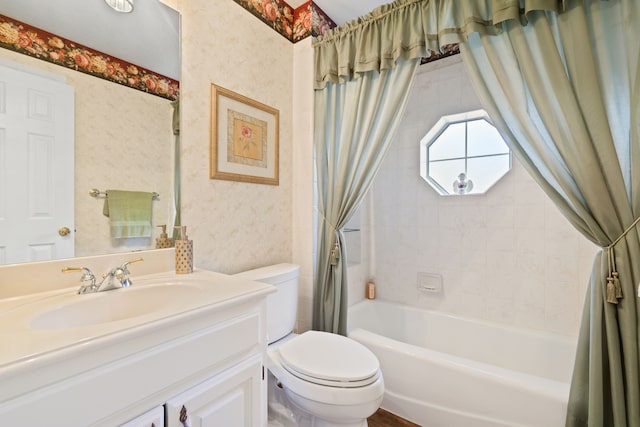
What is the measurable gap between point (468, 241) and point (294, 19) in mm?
2080

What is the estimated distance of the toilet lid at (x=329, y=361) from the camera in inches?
44.8

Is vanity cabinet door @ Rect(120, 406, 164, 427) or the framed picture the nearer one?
vanity cabinet door @ Rect(120, 406, 164, 427)

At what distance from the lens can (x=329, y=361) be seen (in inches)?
49.4

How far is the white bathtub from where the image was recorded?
122cm

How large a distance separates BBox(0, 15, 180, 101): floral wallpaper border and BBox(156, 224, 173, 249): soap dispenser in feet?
2.04

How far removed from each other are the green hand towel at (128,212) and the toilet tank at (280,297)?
0.51 m

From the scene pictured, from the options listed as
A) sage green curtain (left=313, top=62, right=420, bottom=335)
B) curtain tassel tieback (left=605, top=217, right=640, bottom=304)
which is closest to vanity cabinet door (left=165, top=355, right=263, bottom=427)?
sage green curtain (left=313, top=62, right=420, bottom=335)

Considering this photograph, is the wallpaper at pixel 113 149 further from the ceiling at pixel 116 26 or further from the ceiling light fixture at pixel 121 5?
the ceiling light fixture at pixel 121 5

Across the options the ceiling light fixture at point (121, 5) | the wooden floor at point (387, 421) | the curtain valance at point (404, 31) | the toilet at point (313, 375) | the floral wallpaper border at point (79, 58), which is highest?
the curtain valance at point (404, 31)

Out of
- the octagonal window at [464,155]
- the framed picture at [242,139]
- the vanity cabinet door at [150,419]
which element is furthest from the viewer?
the octagonal window at [464,155]

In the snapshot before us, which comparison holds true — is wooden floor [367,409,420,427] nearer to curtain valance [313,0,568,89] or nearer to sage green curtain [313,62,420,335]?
sage green curtain [313,62,420,335]

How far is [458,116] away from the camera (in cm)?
215

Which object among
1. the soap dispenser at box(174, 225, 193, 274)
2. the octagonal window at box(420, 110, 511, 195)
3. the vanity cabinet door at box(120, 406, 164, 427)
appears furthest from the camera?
the octagonal window at box(420, 110, 511, 195)

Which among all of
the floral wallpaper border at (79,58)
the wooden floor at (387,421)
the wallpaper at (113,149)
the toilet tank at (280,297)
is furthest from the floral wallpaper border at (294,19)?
the wooden floor at (387,421)
